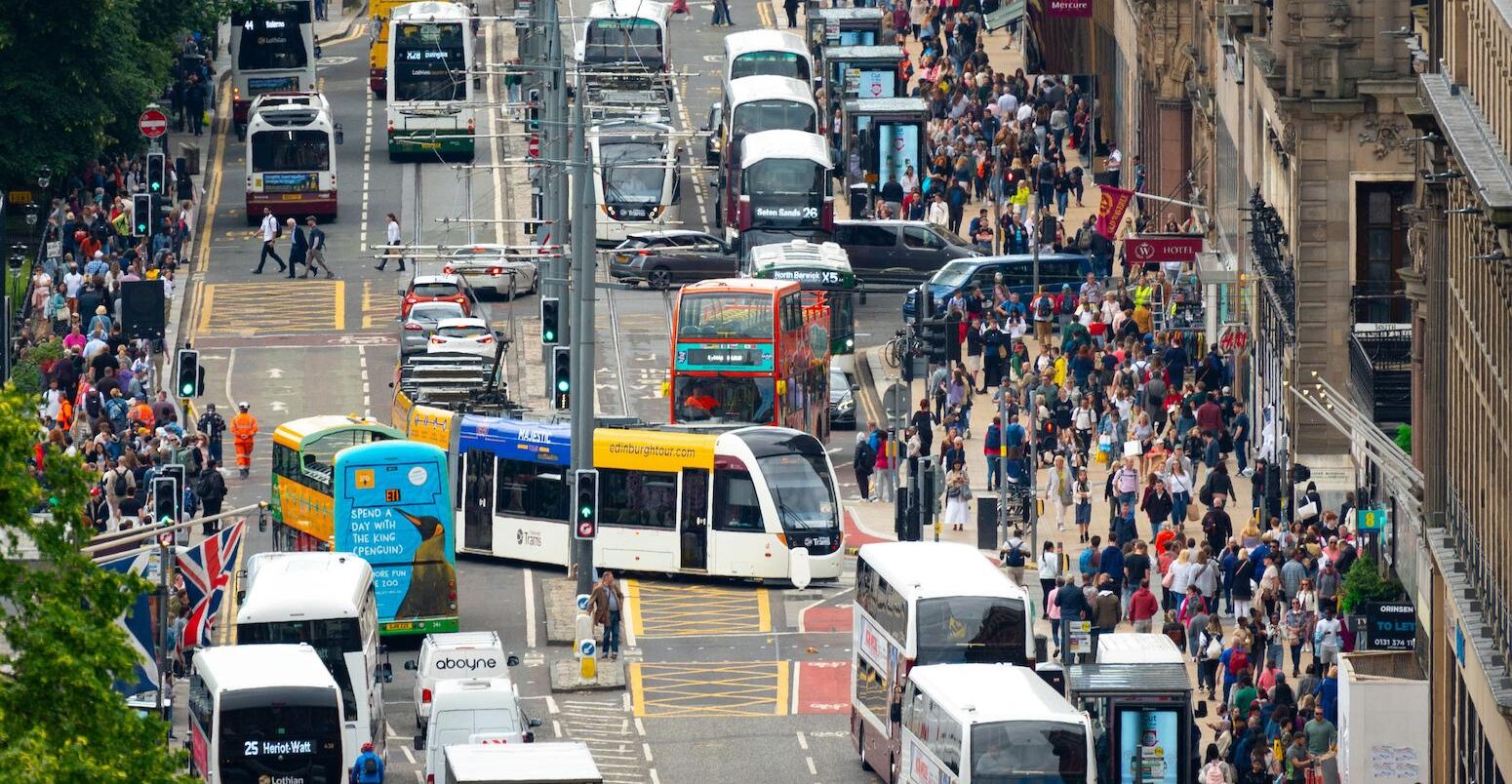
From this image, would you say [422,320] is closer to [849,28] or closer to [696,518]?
[696,518]

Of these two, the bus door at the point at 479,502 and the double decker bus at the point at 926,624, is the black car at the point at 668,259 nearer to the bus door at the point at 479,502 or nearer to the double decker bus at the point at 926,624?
the bus door at the point at 479,502

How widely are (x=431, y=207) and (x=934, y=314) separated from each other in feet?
75.8

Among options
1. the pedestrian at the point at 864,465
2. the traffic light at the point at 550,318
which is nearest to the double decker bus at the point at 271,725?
the traffic light at the point at 550,318

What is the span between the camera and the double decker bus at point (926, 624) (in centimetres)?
5091

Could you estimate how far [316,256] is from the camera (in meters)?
90.1

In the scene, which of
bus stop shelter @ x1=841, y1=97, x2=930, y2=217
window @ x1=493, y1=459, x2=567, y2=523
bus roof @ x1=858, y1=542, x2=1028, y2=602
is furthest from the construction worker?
bus stop shelter @ x1=841, y1=97, x2=930, y2=217

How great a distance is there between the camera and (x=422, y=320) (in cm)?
8138

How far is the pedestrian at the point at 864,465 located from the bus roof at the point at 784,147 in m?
19.2

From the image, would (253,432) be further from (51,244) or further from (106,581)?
(106,581)

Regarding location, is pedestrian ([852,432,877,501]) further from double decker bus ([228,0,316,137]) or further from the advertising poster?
double decker bus ([228,0,316,137])

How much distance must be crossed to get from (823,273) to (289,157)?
18.9 m

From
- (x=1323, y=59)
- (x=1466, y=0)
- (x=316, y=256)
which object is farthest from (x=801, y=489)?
(x=316, y=256)

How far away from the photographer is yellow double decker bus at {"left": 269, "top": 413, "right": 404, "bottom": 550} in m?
64.6

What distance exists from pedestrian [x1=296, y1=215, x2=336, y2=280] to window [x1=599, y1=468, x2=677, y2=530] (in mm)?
26278
